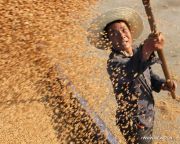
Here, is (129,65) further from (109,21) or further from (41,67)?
(41,67)

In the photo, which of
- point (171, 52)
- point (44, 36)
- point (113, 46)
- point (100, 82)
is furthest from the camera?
point (171, 52)

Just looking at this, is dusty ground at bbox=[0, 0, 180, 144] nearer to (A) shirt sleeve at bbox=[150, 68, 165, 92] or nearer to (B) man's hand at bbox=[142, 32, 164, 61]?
(A) shirt sleeve at bbox=[150, 68, 165, 92]

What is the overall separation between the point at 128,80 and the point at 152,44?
45 centimetres

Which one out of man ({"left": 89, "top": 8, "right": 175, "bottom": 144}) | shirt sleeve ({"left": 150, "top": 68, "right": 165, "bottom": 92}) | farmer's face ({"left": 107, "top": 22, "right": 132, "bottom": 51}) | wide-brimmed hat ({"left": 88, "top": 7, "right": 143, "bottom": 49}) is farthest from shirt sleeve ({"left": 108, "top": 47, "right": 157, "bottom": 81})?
shirt sleeve ({"left": 150, "top": 68, "right": 165, "bottom": 92})

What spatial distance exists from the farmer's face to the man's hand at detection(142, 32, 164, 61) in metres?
0.34

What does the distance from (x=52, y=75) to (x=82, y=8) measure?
34.7 inches

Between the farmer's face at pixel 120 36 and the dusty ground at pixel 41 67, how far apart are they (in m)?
1.20

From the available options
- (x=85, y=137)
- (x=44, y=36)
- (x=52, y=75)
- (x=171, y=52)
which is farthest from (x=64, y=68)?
(x=171, y=52)

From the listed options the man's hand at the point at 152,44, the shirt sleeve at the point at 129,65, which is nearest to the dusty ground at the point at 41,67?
the shirt sleeve at the point at 129,65

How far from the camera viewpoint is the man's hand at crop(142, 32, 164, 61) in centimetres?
366

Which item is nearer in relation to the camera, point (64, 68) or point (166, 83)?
point (166, 83)

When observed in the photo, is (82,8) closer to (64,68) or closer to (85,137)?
(64,68)

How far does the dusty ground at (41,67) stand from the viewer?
508 centimetres

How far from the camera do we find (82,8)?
224 inches
